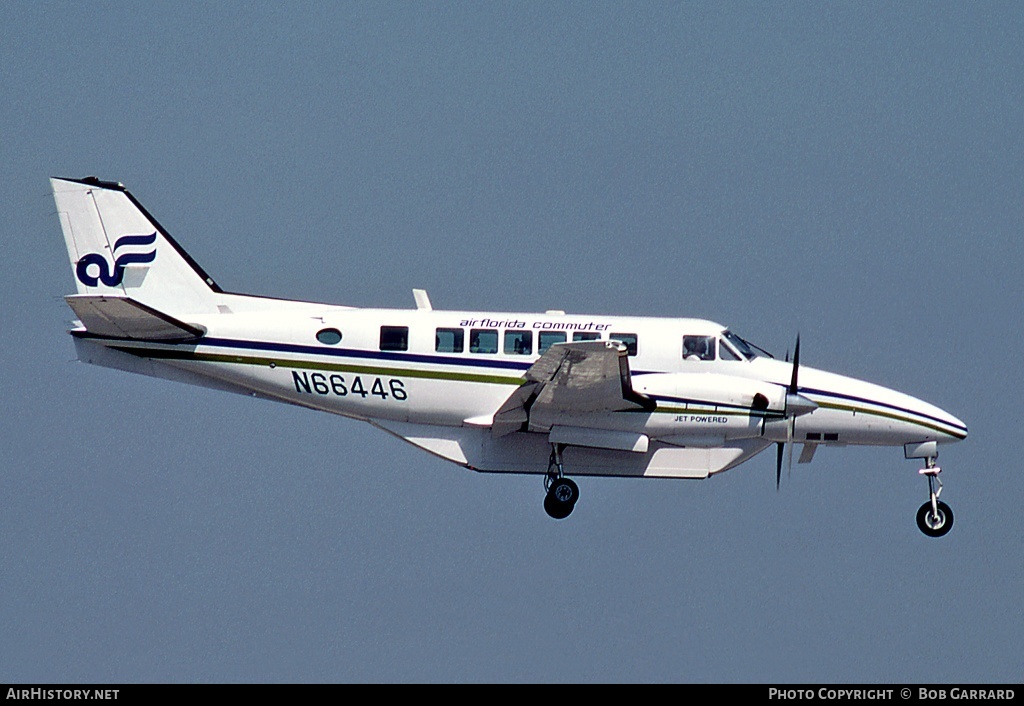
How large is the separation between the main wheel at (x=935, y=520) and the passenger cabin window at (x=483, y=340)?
8.38 metres

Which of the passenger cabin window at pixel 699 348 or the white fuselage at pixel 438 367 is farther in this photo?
the passenger cabin window at pixel 699 348

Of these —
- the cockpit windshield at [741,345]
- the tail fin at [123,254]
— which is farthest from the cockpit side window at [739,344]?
the tail fin at [123,254]

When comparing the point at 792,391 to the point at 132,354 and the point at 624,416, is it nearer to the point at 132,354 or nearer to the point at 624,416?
the point at 624,416

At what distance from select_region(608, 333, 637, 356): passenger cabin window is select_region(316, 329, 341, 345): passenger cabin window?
4.84 meters

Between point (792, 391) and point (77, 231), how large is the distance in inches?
515

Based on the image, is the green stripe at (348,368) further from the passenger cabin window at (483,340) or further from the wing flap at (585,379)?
the wing flap at (585,379)

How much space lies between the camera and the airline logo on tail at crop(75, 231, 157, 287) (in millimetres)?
28125

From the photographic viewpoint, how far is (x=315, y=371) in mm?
27703

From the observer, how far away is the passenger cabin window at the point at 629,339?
27891 mm

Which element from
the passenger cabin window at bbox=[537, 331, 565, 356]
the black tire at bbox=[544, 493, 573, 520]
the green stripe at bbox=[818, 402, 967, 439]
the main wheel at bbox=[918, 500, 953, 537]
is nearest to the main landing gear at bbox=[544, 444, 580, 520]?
the black tire at bbox=[544, 493, 573, 520]

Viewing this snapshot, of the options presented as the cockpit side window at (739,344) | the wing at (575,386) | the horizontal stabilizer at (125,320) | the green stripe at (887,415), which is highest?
the cockpit side window at (739,344)

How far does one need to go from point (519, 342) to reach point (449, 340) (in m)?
1.23
